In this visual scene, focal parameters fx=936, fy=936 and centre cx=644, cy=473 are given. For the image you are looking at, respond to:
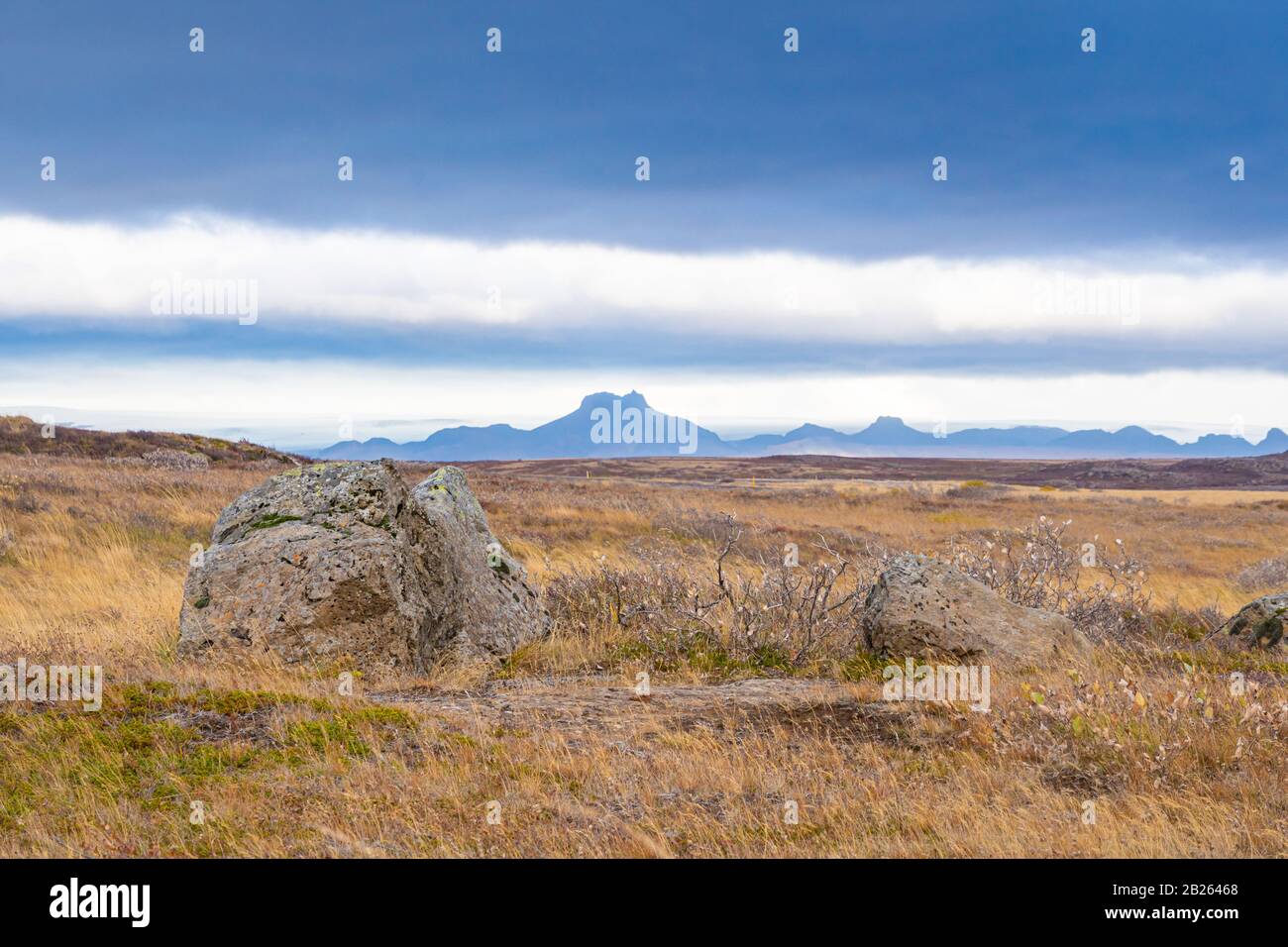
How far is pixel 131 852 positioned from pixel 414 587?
5264 millimetres

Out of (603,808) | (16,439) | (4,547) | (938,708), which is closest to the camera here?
(603,808)

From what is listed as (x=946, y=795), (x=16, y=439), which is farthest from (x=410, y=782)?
(x=16, y=439)

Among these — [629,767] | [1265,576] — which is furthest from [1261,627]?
[1265,576]

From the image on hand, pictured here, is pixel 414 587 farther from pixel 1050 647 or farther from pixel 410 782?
pixel 1050 647

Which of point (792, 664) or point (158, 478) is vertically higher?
point (158, 478)

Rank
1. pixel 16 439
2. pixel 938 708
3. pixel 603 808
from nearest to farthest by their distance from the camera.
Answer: pixel 603 808
pixel 938 708
pixel 16 439

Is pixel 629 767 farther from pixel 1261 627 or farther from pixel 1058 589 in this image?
pixel 1261 627

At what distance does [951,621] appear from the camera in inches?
390

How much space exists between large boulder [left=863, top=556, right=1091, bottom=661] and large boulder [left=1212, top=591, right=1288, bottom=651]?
2.68m

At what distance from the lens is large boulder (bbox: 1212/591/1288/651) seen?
11.3m

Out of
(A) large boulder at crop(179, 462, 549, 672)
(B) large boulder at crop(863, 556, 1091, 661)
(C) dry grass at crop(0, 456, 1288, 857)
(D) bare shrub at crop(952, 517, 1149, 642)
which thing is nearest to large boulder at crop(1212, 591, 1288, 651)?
(C) dry grass at crop(0, 456, 1288, 857)

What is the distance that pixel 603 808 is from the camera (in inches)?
223

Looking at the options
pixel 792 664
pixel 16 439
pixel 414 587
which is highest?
pixel 16 439

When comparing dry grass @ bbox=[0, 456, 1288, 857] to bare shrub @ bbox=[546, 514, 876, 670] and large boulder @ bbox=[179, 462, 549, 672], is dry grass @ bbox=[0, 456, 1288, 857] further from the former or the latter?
large boulder @ bbox=[179, 462, 549, 672]
